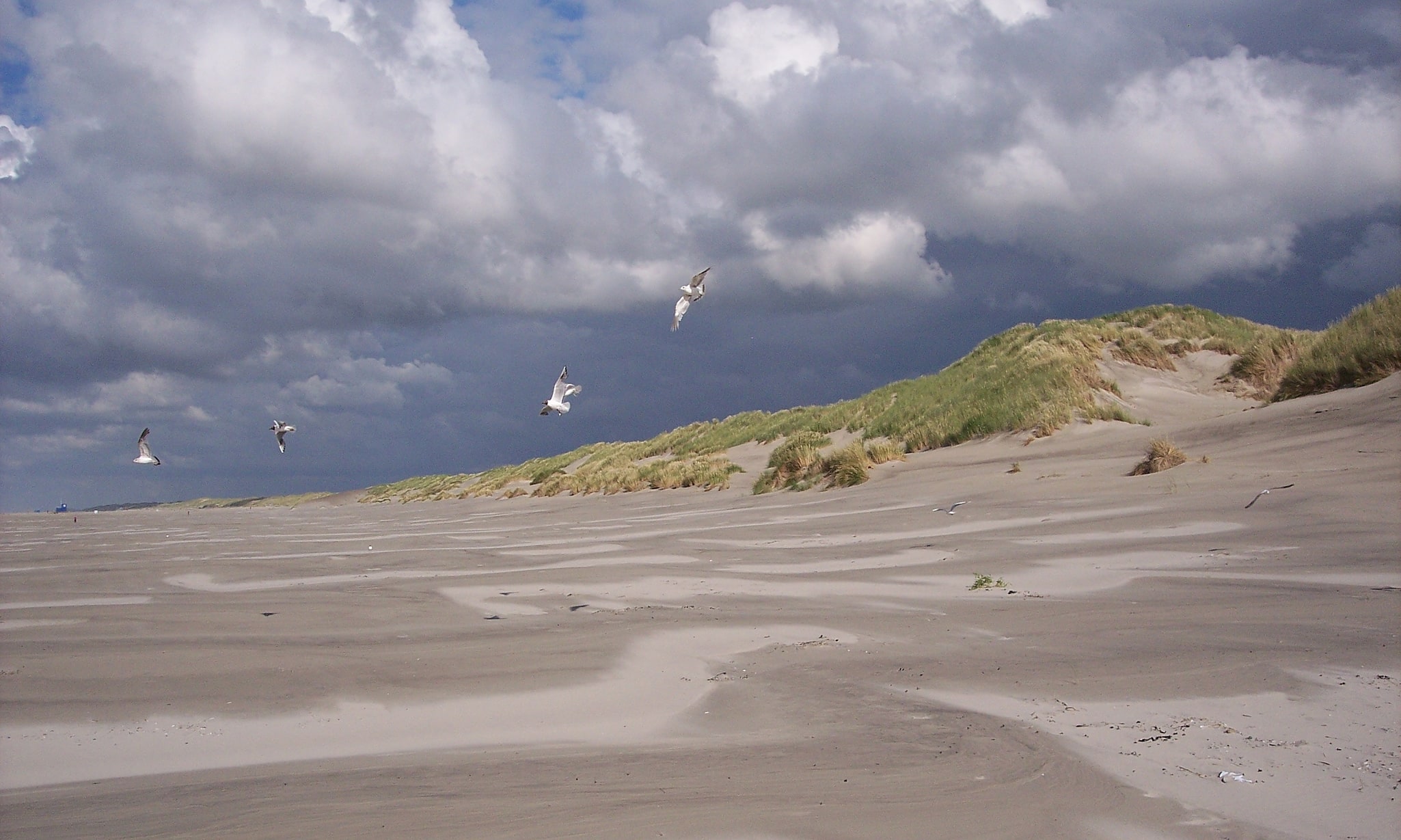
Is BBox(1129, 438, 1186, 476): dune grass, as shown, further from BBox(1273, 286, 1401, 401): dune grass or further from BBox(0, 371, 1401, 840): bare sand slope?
BBox(1273, 286, 1401, 401): dune grass

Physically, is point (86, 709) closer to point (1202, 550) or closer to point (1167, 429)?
point (1202, 550)

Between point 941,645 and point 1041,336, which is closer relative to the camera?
point 941,645

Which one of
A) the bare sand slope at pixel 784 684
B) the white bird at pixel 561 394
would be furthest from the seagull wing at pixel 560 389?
the bare sand slope at pixel 784 684

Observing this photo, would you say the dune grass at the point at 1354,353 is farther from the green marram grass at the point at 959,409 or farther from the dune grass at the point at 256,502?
the dune grass at the point at 256,502

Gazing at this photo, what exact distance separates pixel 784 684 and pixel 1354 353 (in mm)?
11644

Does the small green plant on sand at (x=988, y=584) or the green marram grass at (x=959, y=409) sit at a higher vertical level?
the green marram grass at (x=959, y=409)

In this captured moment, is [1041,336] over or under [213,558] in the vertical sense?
over

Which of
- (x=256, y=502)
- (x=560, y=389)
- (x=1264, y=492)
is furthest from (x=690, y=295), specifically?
(x=256, y=502)

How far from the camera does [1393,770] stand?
3.24m

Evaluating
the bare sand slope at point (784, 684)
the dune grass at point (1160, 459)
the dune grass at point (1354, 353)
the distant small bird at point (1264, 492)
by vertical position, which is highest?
the dune grass at point (1354, 353)

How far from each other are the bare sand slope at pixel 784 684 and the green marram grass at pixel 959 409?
283 inches

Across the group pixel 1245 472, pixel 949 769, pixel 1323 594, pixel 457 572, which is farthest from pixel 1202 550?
pixel 457 572

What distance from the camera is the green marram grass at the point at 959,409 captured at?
17.5 metres

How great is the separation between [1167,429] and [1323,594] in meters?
8.29
